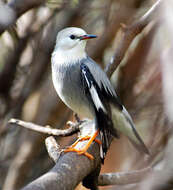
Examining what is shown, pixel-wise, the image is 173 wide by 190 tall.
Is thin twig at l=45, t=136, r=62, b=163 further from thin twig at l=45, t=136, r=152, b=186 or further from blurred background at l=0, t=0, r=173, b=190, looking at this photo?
blurred background at l=0, t=0, r=173, b=190

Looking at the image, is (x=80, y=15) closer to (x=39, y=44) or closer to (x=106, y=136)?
(x=39, y=44)

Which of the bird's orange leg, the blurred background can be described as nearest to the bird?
the bird's orange leg

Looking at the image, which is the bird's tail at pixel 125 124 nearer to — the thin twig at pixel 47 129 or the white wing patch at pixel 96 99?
the white wing patch at pixel 96 99

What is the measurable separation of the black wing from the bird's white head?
0.29m

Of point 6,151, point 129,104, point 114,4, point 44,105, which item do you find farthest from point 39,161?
point 114,4

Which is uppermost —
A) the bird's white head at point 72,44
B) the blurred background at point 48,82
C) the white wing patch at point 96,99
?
the bird's white head at point 72,44

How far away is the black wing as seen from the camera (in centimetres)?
306

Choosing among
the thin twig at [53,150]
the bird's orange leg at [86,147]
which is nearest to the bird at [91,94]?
the bird's orange leg at [86,147]

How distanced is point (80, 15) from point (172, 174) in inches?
169

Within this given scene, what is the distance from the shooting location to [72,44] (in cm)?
373

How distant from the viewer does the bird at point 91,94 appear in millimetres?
3146

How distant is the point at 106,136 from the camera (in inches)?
121

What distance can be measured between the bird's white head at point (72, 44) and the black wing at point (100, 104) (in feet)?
0.96

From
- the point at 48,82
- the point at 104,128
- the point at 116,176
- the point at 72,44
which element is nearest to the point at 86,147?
the point at 104,128
